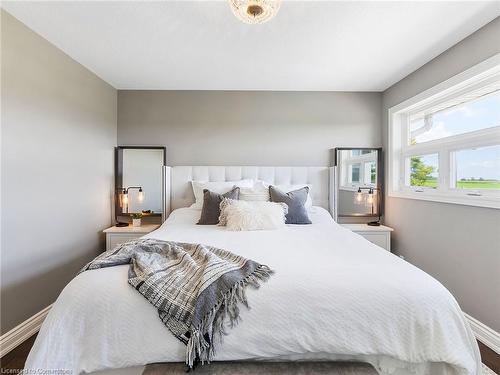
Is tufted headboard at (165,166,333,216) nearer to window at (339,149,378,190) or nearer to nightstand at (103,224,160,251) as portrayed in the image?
window at (339,149,378,190)

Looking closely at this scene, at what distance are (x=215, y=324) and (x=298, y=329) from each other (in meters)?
0.37

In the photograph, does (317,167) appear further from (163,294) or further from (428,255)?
(163,294)

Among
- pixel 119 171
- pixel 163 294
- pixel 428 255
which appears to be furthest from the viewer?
pixel 119 171

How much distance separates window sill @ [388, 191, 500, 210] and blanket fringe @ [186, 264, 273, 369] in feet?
6.40

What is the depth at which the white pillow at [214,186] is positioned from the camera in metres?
2.90

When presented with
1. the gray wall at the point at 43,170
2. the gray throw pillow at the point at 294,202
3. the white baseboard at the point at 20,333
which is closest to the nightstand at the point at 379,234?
the gray throw pillow at the point at 294,202

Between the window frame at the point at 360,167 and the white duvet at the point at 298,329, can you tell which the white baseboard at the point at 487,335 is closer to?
the white duvet at the point at 298,329

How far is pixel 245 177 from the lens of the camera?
126 inches

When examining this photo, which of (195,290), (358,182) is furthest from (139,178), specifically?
(358,182)

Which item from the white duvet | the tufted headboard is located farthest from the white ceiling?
the white duvet

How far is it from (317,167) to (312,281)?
7.45 ft

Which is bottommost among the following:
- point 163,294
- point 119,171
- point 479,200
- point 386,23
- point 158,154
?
point 163,294

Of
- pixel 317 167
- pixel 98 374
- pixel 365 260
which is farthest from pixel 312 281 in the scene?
pixel 317 167

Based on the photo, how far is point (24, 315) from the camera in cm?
193
